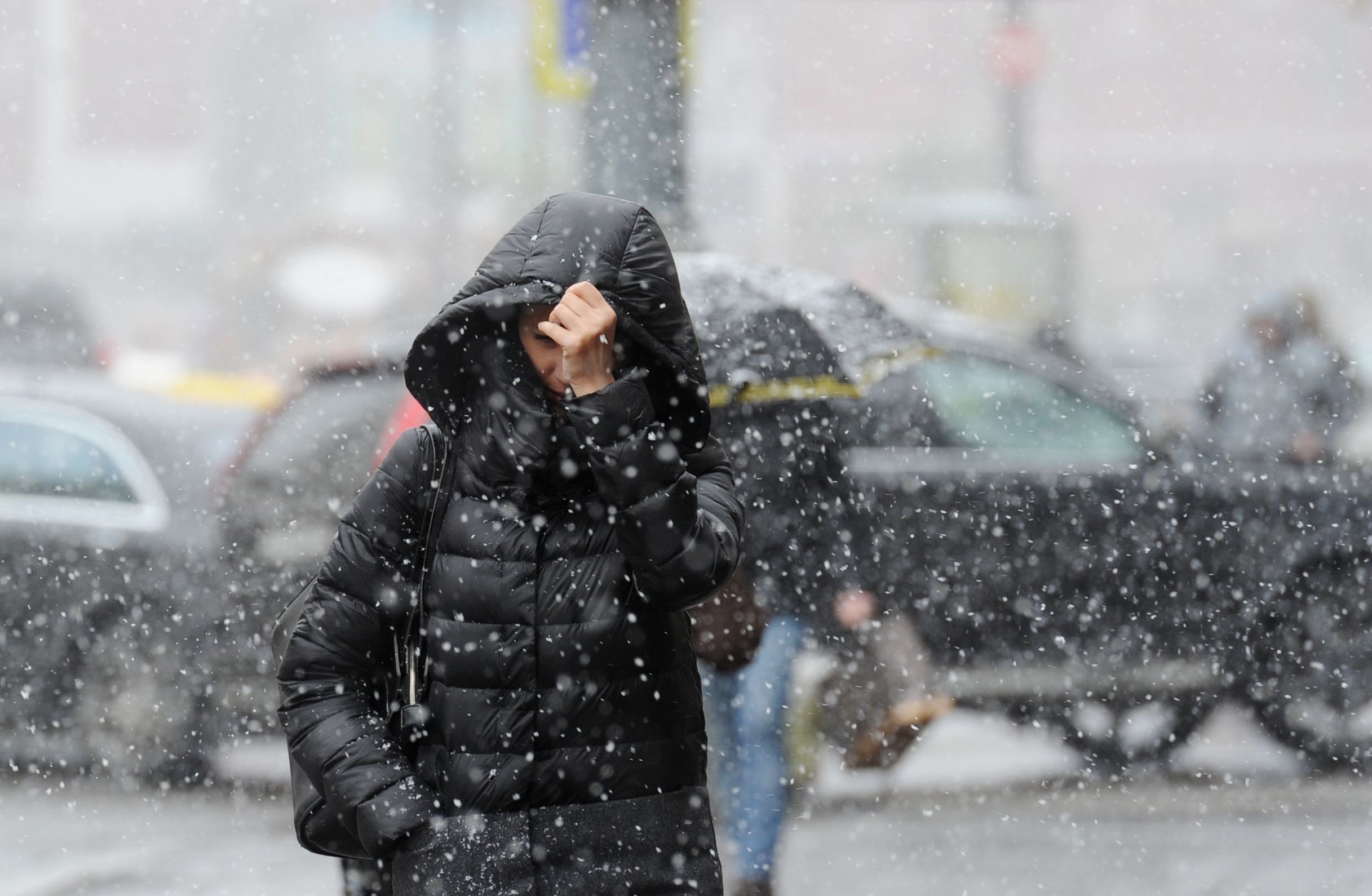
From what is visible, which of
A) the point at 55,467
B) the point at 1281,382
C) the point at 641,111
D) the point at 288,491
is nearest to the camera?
the point at 641,111

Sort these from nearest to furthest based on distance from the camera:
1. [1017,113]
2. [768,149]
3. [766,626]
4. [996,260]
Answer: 1. [766,626]
2. [996,260]
3. [1017,113]
4. [768,149]

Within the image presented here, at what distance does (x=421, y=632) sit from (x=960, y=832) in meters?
3.42

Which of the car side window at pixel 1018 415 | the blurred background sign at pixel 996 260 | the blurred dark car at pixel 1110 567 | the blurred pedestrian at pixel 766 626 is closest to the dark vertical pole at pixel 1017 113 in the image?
the blurred background sign at pixel 996 260

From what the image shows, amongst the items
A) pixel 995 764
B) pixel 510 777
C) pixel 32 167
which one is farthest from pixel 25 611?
pixel 32 167

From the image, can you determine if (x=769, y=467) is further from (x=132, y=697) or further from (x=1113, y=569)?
(x=132, y=697)

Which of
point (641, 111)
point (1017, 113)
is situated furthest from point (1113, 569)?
point (1017, 113)

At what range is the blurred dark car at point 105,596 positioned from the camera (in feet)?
18.7

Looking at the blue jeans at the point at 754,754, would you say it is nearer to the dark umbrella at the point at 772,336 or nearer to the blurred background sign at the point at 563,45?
the dark umbrella at the point at 772,336

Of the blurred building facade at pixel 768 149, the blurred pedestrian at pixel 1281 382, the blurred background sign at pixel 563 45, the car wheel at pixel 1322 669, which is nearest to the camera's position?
the blurred background sign at pixel 563 45

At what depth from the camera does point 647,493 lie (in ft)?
7.18

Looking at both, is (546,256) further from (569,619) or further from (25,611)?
(25,611)

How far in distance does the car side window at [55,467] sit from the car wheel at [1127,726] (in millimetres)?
3654

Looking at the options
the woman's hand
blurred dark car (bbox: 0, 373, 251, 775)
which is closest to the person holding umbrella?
the woman's hand

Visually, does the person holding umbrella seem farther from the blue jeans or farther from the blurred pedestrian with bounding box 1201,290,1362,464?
the blurred pedestrian with bounding box 1201,290,1362,464
